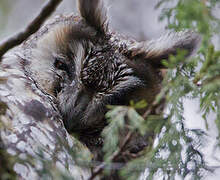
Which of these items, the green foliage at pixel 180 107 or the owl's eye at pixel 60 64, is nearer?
the green foliage at pixel 180 107

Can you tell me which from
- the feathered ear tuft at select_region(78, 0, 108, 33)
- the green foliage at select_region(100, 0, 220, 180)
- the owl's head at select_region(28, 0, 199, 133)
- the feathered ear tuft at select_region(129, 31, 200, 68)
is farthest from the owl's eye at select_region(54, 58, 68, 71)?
the green foliage at select_region(100, 0, 220, 180)

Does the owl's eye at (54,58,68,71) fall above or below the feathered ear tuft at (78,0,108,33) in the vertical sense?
below

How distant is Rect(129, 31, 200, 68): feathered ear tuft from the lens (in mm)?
1919

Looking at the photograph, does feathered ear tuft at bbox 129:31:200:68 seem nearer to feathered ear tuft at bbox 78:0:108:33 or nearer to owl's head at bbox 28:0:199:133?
owl's head at bbox 28:0:199:133

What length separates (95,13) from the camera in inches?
79.4

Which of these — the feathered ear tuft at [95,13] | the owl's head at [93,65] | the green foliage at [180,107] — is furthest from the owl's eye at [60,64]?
the green foliage at [180,107]

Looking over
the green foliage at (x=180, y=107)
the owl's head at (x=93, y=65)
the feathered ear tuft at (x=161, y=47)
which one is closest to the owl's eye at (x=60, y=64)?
the owl's head at (x=93, y=65)

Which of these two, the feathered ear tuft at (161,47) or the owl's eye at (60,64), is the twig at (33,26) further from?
the feathered ear tuft at (161,47)

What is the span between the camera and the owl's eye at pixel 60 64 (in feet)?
6.57

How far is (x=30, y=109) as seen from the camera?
5.11 ft

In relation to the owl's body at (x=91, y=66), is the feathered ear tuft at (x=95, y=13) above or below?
above

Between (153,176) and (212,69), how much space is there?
0.57 meters

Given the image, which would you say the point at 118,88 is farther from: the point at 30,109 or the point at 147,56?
the point at 30,109

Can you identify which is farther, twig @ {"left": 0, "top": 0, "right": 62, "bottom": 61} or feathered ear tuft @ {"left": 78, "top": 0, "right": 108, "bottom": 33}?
feathered ear tuft @ {"left": 78, "top": 0, "right": 108, "bottom": 33}
